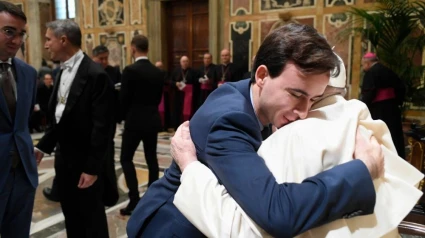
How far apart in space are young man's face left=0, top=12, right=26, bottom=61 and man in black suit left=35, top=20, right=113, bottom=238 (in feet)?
1.27

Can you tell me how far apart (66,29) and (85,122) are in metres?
0.58

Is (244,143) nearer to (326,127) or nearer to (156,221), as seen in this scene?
(326,127)

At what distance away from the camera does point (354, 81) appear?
22.6 ft

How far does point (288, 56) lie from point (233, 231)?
435 millimetres

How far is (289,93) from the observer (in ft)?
3.17

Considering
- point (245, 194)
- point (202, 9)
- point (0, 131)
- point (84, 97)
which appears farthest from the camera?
point (202, 9)

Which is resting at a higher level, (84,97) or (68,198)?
(84,97)

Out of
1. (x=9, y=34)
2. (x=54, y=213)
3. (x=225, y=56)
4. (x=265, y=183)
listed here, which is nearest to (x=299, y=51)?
(x=265, y=183)

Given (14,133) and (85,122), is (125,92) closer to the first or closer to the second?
(85,122)

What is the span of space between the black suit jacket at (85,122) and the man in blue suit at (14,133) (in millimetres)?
269

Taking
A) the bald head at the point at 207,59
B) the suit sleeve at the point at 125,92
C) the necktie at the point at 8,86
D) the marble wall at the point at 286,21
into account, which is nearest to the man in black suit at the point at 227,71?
the bald head at the point at 207,59

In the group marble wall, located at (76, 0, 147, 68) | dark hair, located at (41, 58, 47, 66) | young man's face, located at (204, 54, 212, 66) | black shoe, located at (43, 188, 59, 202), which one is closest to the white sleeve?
black shoe, located at (43, 188, 59, 202)

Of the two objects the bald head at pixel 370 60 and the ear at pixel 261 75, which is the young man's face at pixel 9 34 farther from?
the bald head at pixel 370 60

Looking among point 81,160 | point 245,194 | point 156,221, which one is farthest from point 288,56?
point 81,160
